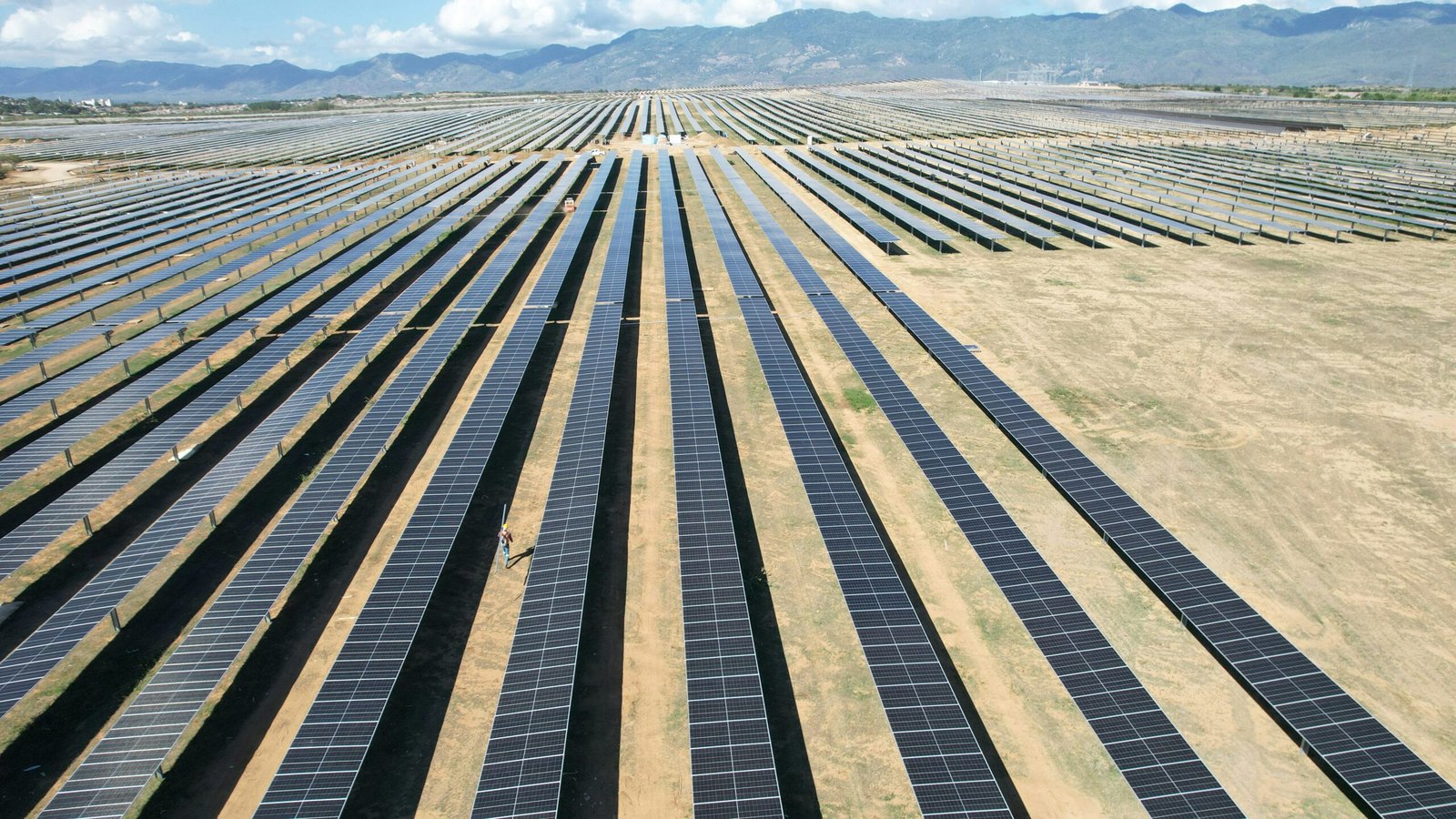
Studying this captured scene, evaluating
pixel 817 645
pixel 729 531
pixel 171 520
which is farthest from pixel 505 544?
pixel 171 520

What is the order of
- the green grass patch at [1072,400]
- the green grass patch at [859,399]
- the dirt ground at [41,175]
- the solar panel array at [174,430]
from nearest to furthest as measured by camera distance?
the solar panel array at [174,430], the green grass patch at [1072,400], the green grass patch at [859,399], the dirt ground at [41,175]

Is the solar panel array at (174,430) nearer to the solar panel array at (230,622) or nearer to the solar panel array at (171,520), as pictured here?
the solar panel array at (171,520)

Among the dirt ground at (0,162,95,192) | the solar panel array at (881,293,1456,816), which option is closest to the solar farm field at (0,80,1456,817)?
the solar panel array at (881,293,1456,816)

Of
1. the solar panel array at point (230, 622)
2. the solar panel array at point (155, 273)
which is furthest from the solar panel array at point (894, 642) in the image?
the solar panel array at point (155, 273)

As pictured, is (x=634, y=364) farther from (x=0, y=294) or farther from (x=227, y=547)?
(x=0, y=294)

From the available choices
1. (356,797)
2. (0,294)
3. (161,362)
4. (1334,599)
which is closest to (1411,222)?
(1334,599)
